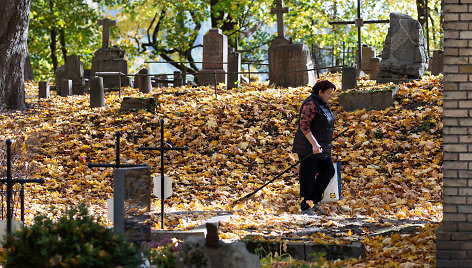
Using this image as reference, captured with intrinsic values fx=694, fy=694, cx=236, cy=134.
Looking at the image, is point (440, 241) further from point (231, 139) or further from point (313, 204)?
point (231, 139)

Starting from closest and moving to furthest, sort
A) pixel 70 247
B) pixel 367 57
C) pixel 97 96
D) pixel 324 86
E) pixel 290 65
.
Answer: pixel 70 247
pixel 324 86
pixel 97 96
pixel 290 65
pixel 367 57

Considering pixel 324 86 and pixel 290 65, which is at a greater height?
pixel 290 65

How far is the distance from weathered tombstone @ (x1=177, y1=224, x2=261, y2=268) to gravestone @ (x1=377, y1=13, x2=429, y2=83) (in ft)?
42.0

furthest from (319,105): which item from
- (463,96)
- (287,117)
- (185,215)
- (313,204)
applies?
(287,117)

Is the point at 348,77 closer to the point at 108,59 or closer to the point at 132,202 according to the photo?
the point at 108,59

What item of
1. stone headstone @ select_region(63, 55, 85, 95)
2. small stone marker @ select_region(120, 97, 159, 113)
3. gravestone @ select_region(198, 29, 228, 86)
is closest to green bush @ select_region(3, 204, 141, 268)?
small stone marker @ select_region(120, 97, 159, 113)

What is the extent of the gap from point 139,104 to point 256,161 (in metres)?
4.39

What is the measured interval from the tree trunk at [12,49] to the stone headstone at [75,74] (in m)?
4.03

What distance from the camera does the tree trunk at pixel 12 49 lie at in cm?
1792

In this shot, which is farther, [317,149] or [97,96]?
[97,96]

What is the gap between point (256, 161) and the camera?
40.9ft

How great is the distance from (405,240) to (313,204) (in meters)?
2.22

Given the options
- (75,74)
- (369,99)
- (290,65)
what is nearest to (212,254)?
(369,99)

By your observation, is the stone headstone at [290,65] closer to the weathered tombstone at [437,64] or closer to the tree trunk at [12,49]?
the weathered tombstone at [437,64]
